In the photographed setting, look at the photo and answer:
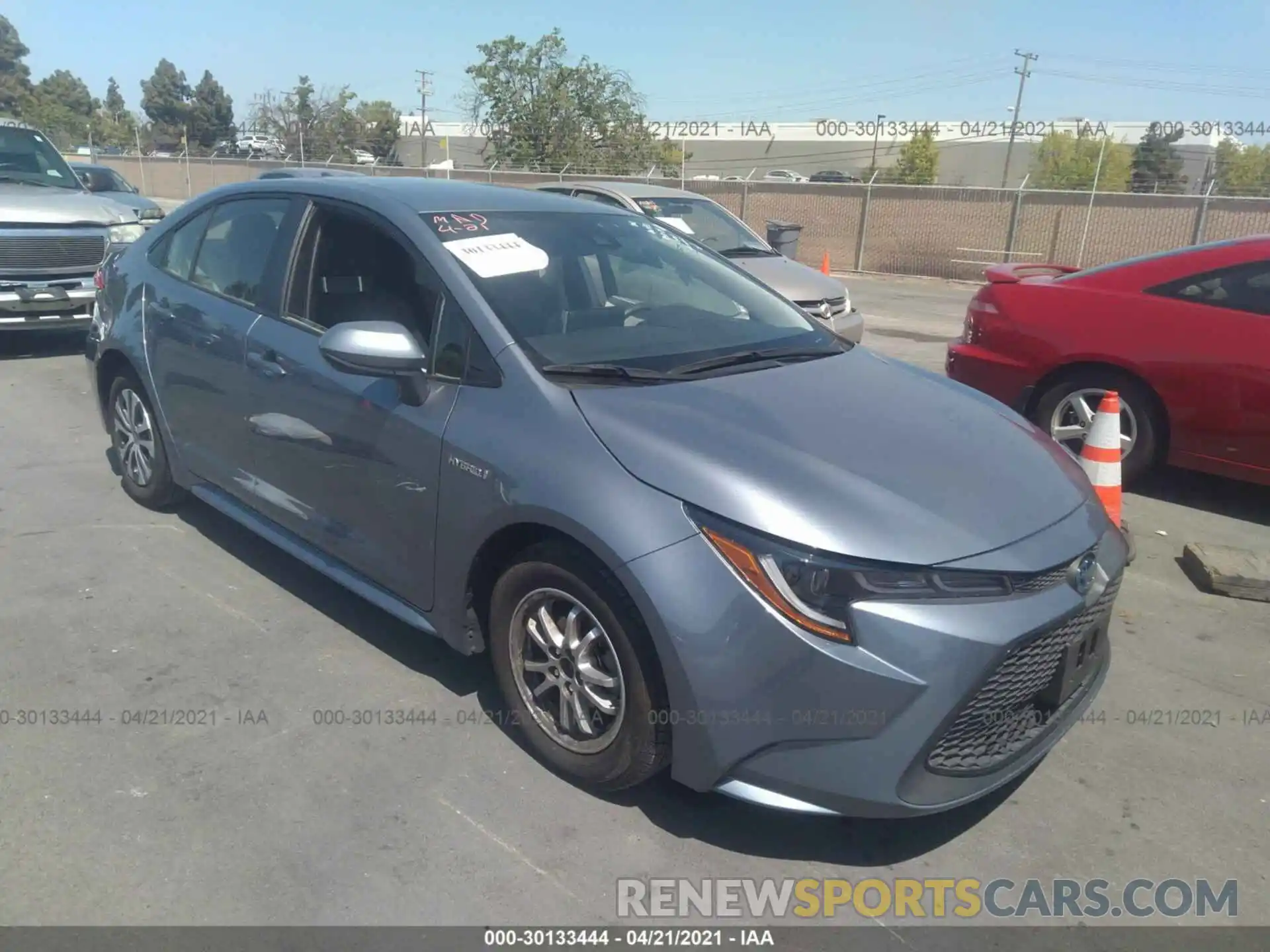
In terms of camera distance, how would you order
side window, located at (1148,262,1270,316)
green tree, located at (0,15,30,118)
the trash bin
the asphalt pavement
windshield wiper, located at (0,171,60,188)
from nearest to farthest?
the asphalt pavement
side window, located at (1148,262,1270,316)
windshield wiper, located at (0,171,60,188)
the trash bin
green tree, located at (0,15,30,118)

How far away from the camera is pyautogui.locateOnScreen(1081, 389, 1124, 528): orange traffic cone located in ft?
15.3

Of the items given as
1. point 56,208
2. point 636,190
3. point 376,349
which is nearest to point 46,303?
point 56,208

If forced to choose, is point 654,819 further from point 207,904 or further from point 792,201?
point 792,201

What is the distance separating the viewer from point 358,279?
371 cm

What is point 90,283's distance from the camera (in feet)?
29.0

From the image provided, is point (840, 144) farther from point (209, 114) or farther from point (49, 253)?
point (49, 253)

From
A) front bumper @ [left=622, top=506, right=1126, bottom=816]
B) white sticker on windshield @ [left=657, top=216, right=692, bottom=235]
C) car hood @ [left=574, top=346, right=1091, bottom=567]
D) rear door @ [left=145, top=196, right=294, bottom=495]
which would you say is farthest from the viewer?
white sticker on windshield @ [left=657, top=216, right=692, bottom=235]

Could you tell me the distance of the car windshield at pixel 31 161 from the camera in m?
9.73

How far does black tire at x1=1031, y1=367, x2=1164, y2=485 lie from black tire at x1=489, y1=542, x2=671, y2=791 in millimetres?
3876

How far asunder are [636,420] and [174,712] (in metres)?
1.90

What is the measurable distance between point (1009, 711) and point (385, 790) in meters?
1.79

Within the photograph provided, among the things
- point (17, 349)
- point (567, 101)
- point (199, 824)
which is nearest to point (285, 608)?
point (199, 824)

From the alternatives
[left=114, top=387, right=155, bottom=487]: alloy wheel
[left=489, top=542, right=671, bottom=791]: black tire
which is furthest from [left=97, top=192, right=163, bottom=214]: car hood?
[left=489, top=542, right=671, bottom=791]: black tire

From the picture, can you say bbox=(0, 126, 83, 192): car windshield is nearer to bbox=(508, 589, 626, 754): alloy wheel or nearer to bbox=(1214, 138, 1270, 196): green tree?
bbox=(508, 589, 626, 754): alloy wheel
